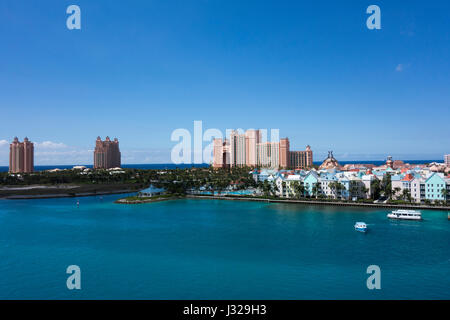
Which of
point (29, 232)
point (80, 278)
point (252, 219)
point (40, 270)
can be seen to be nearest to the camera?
point (80, 278)

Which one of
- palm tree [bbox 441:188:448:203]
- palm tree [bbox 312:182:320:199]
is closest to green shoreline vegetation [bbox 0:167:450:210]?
palm tree [bbox 312:182:320:199]

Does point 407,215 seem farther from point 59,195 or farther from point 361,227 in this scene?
point 59,195

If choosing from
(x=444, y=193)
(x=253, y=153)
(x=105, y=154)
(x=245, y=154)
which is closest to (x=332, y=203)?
(x=444, y=193)

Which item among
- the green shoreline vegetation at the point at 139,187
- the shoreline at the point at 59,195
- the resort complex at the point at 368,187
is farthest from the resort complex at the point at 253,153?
the resort complex at the point at 368,187

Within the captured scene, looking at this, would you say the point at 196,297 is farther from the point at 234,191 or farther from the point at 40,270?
the point at 234,191

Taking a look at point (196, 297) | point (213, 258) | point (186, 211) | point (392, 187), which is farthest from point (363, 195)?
point (196, 297)

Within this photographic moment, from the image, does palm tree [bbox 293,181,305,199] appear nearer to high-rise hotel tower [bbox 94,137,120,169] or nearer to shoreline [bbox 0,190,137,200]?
shoreline [bbox 0,190,137,200]
